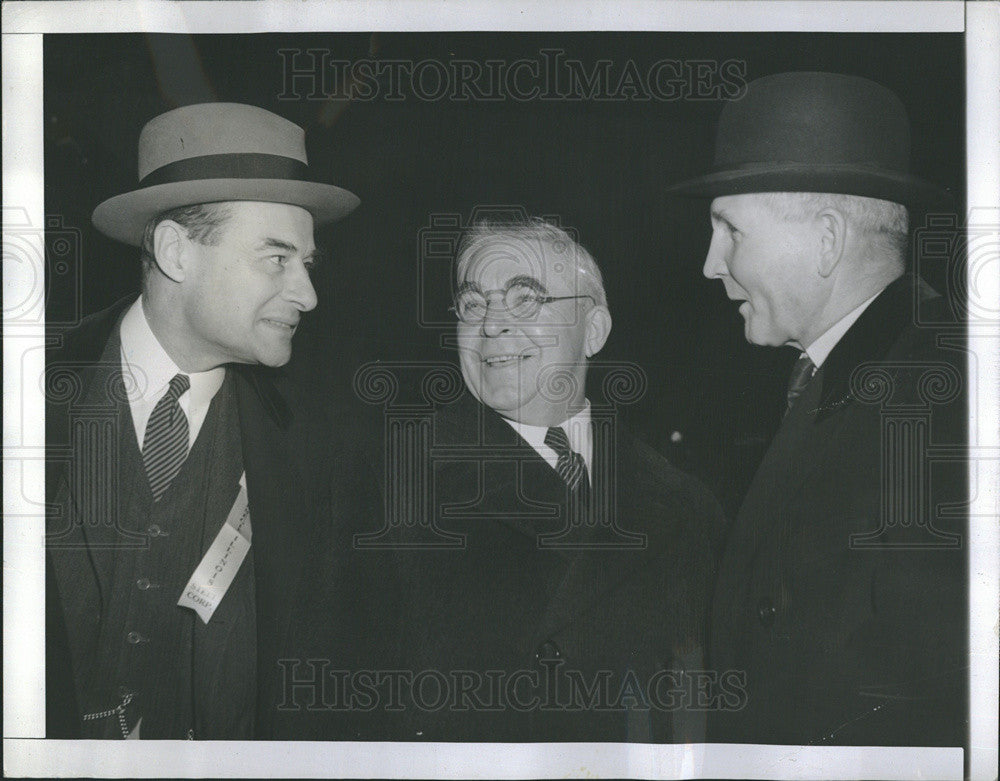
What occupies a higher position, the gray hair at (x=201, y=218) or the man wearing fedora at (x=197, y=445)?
the gray hair at (x=201, y=218)

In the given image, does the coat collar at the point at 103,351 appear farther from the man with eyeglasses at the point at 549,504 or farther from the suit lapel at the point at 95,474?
the man with eyeglasses at the point at 549,504

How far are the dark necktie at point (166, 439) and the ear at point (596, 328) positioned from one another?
807mm

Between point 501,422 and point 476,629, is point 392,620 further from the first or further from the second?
point 501,422

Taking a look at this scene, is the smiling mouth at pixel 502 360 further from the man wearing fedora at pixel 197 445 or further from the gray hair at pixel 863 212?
the gray hair at pixel 863 212

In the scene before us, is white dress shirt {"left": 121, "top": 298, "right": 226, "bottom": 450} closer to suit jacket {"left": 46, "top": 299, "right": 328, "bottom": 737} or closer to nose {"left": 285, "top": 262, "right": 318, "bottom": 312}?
suit jacket {"left": 46, "top": 299, "right": 328, "bottom": 737}

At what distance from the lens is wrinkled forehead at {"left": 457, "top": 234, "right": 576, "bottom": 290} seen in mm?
1793

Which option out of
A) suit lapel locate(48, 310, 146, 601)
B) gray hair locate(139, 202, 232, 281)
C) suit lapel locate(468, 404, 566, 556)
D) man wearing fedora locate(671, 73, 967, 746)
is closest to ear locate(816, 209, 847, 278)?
man wearing fedora locate(671, 73, 967, 746)

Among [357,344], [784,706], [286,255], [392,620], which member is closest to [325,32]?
[286,255]

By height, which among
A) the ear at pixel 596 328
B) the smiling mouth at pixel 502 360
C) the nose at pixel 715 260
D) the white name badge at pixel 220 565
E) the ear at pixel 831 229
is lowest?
the white name badge at pixel 220 565

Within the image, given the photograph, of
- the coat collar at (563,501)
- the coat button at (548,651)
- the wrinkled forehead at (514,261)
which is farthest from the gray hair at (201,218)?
the coat button at (548,651)

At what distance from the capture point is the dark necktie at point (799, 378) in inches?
70.4

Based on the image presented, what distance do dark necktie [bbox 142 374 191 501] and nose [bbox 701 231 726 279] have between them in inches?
41.8

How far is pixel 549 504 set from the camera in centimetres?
179

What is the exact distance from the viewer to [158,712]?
1.83 m
